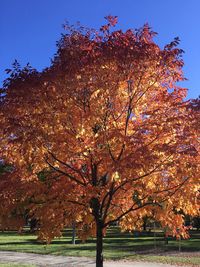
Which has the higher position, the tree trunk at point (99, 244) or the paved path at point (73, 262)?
the tree trunk at point (99, 244)

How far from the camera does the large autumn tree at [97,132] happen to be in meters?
9.34

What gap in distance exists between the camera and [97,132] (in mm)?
9805

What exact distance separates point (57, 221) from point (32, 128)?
2883 millimetres

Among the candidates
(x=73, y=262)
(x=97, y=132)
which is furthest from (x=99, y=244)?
(x=73, y=262)

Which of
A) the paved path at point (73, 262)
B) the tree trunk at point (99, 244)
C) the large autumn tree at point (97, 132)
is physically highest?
the large autumn tree at point (97, 132)

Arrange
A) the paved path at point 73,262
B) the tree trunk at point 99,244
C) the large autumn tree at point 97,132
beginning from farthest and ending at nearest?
the paved path at point 73,262 → the tree trunk at point 99,244 → the large autumn tree at point 97,132

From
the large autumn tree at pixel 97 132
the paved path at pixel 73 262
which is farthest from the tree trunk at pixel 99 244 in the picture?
the paved path at pixel 73 262

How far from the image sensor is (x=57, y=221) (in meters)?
10.2

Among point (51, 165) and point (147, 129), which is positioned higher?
point (147, 129)

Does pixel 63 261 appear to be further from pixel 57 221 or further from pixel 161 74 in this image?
pixel 161 74

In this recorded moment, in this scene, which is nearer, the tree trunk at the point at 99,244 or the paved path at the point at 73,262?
the tree trunk at the point at 99,244

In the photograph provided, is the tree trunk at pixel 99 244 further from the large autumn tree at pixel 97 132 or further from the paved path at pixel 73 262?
the paved path at pixel 73 262

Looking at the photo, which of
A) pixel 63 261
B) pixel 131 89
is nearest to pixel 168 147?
pixel 131 89

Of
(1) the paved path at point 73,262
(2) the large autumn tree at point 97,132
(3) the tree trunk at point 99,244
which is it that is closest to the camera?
(2) the large autumn tree at point 97,132
